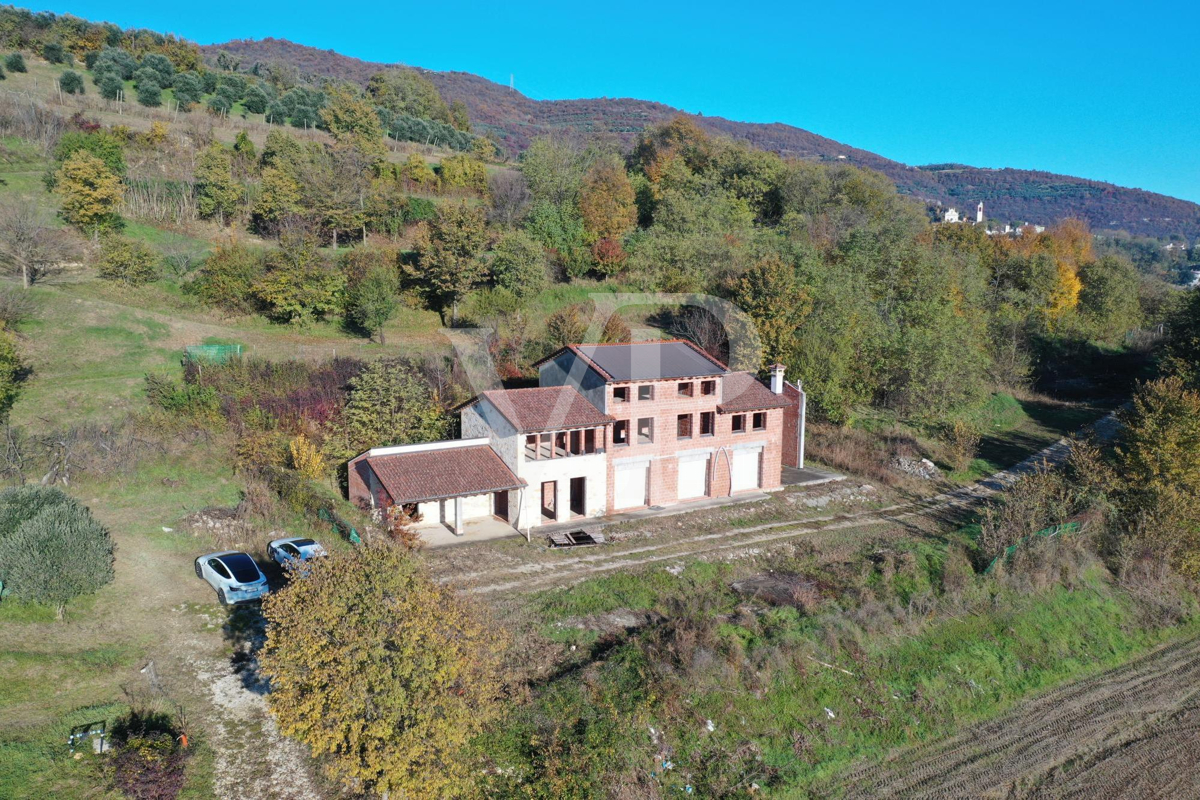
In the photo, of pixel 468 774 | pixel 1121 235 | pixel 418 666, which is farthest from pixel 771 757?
pixel 1121 235

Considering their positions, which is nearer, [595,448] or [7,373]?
[7,373]

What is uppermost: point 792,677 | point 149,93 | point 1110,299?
point 149,93

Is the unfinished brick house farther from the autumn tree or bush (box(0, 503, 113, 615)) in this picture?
the autumn tree

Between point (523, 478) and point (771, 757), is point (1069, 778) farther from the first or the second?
point (523, 478)

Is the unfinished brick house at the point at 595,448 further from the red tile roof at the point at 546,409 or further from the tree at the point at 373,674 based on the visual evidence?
the tree at the point at 373,674

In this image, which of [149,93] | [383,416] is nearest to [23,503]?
[383,416]

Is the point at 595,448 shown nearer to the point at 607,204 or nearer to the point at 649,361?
the point at 649,361

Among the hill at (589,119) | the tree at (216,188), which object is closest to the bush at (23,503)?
the tree at (216,188)
